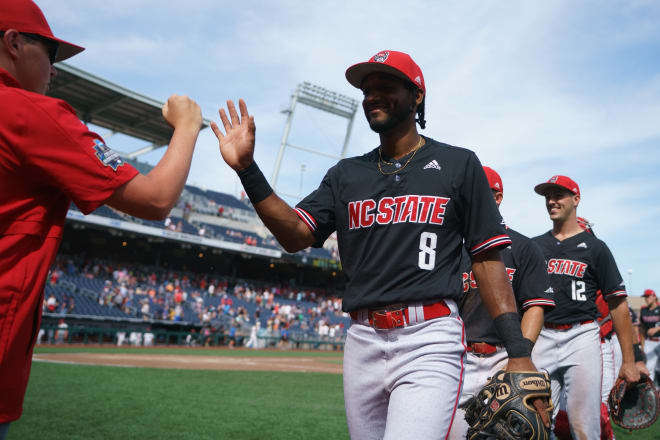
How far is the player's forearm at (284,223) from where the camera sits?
2.67 metres

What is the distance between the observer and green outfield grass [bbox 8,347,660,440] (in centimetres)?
629

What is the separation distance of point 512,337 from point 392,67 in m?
1.36

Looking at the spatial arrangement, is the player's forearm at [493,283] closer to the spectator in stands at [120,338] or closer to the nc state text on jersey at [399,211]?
the nc state text on jersey at [399,211]

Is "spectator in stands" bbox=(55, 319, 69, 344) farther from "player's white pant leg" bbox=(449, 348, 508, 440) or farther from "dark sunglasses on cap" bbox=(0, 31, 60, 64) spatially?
"dark sunglasses on cap" bbox=(0, 31, 60, 64)

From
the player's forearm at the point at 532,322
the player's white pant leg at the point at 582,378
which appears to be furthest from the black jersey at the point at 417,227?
the player's white pant leg at the point at 582,378

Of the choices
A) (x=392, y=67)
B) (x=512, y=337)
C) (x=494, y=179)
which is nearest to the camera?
(x=512, y=337)

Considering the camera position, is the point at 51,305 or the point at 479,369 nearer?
the point at 479,369

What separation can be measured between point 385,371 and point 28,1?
1.93 metres

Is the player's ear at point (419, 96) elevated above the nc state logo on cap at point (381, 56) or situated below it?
below

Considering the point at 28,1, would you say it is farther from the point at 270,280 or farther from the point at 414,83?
the point at 270,280

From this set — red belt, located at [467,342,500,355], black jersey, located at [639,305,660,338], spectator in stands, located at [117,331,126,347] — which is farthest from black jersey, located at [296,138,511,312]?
spectator in stands, located at [117,331,126,347]

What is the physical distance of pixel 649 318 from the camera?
37.6 feet

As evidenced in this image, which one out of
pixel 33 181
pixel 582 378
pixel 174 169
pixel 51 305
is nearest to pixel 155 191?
pixel 174 169

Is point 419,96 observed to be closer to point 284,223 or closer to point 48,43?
point 284,223
